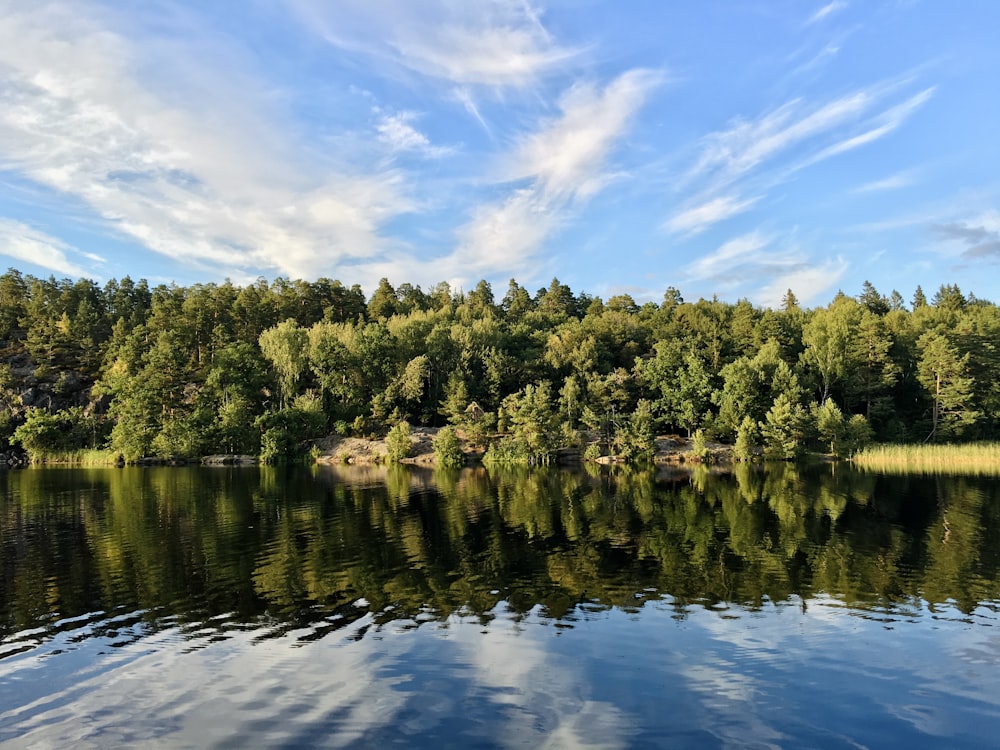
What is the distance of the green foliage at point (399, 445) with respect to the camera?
6662 cm

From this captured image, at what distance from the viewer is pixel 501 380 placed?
79750mm

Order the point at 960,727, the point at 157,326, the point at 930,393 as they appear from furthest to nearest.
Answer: the point at 157,326 → the point at 930,393 → the point at 960,727

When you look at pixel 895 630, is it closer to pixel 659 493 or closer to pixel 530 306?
pixel 659 493

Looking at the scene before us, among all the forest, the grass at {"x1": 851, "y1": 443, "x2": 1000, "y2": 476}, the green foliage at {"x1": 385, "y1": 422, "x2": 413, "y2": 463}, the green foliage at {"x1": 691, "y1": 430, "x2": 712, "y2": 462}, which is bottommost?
the grass at {"x1": 851, "y1": 443, "x2": 1000, "y2": 476}

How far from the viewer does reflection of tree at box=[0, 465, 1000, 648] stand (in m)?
16.0

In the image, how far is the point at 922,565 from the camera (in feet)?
61.2

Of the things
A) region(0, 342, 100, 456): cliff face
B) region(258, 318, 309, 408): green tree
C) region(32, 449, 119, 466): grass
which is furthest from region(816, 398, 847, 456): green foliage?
region(0, 342, 100, 456): cliff face

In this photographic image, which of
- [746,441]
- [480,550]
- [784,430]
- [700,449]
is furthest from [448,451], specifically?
[480,550]

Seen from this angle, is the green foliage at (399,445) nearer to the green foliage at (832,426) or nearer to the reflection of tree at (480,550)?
the reflection of tree at (480,550)

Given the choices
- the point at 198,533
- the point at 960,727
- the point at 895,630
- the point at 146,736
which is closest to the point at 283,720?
the point at 146,736

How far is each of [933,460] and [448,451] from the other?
45793mm

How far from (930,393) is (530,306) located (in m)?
77.4

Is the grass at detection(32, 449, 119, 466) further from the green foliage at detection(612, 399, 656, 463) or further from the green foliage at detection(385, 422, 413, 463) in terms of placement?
the green foliage at detection(612, 399, 656, 463)

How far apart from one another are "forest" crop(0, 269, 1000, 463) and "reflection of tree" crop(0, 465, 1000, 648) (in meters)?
26.0
